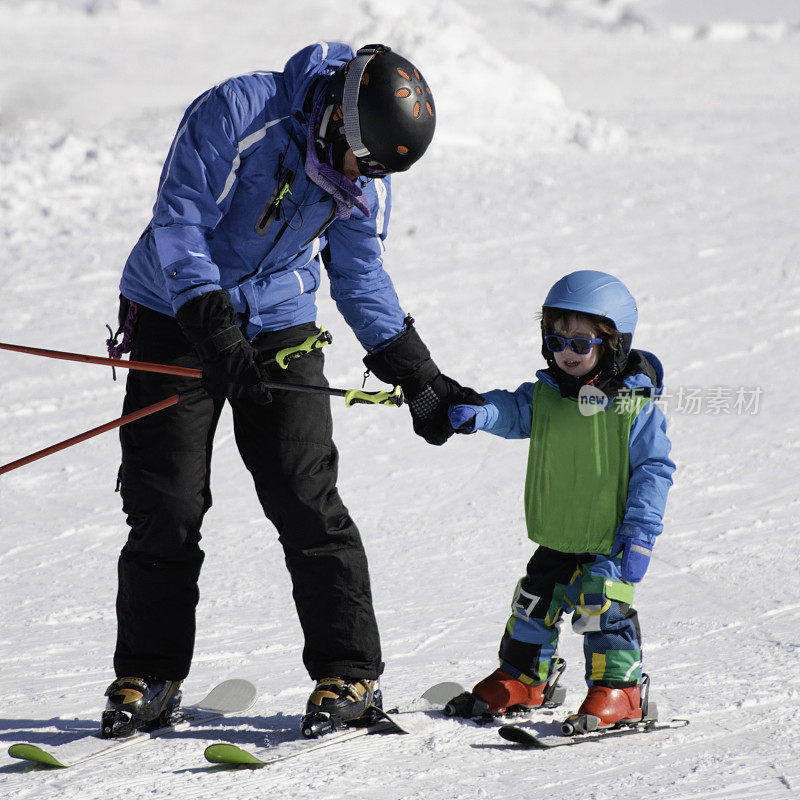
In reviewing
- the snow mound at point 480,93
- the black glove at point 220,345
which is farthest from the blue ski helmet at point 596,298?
the snow mound at point 480,93

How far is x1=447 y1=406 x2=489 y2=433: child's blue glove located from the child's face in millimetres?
281

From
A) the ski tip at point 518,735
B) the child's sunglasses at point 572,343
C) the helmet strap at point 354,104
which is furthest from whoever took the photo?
the child's sunglasses at point 572,343

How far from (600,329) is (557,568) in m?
0.74

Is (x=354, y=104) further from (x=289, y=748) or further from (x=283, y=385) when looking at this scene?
(x=289, y=748)

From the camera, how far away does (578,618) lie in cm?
313

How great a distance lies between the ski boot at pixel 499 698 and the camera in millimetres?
3207

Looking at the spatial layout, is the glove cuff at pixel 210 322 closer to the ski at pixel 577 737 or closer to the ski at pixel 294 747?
the ski at pixel 294 747

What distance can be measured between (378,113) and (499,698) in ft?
5.77

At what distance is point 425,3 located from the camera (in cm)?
1672

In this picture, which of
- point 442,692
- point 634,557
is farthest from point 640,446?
point 442,692

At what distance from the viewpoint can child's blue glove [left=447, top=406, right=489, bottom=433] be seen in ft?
10.4

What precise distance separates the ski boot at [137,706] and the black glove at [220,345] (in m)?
0.95

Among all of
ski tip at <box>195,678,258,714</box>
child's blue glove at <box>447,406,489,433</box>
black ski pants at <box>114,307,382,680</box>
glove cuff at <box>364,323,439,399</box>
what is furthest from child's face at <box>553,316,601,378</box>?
ski tip at <box>195,678,258,714</box>

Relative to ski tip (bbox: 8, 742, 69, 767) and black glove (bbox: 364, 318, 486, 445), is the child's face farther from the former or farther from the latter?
ski tip (bbox: 8, 742, 69, 767)
